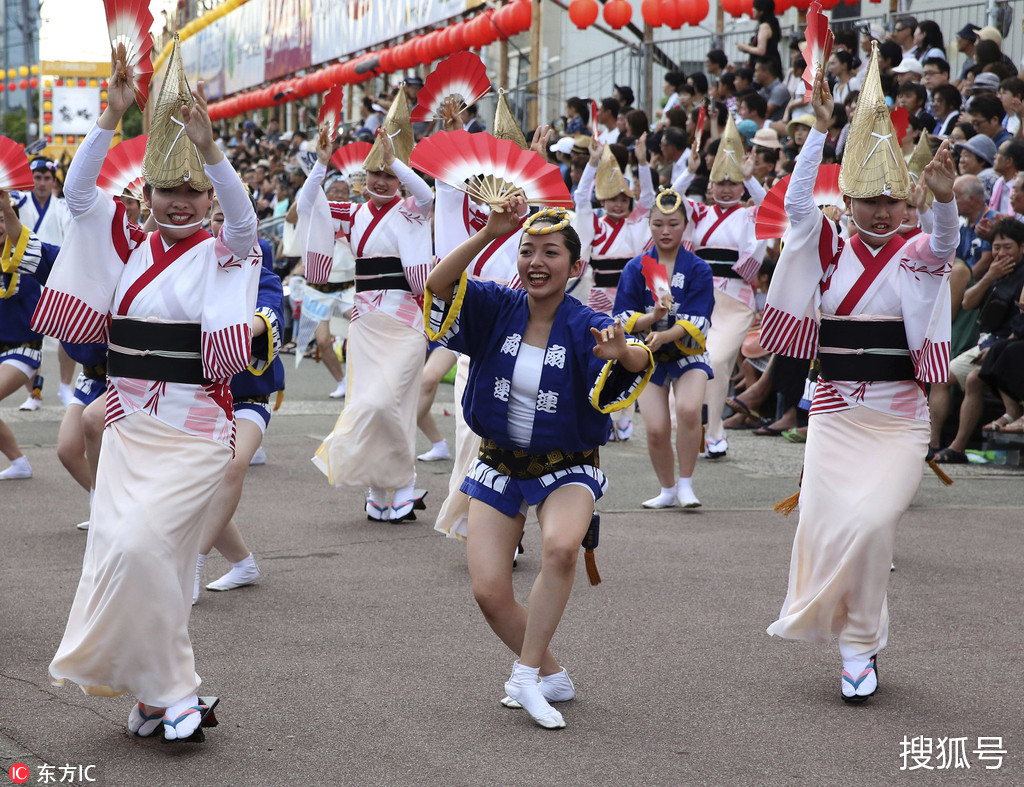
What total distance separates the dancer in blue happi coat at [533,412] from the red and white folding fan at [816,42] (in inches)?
47.0

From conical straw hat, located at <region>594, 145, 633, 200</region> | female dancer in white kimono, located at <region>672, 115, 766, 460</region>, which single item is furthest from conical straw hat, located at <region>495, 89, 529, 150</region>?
female dancer in white kimono, located at <region>672, 115, 766, 460</region>

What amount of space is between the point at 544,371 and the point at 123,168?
216cm

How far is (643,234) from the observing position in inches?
417

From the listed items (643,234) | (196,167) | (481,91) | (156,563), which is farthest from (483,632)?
(643,234)

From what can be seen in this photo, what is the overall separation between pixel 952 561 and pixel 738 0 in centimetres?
942

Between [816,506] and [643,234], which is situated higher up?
[643,234]

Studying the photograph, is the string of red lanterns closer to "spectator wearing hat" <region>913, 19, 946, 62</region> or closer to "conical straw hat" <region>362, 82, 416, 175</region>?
"spectator wearing hat" <region>913, 19, 946, 62</region>

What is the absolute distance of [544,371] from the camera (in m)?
4.18

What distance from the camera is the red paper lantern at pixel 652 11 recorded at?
15.2m

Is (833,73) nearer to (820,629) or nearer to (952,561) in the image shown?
(952,561)

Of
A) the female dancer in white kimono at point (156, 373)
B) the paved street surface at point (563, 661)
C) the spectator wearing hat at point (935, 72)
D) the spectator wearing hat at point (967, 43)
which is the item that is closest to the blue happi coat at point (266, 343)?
the female dancer in white kimono at point (156, 373)

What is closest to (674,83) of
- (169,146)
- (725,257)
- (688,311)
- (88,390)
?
(725,257)

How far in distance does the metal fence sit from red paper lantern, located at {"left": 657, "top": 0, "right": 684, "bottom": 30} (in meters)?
0.65

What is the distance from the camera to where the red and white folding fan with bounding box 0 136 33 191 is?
5.92 m
